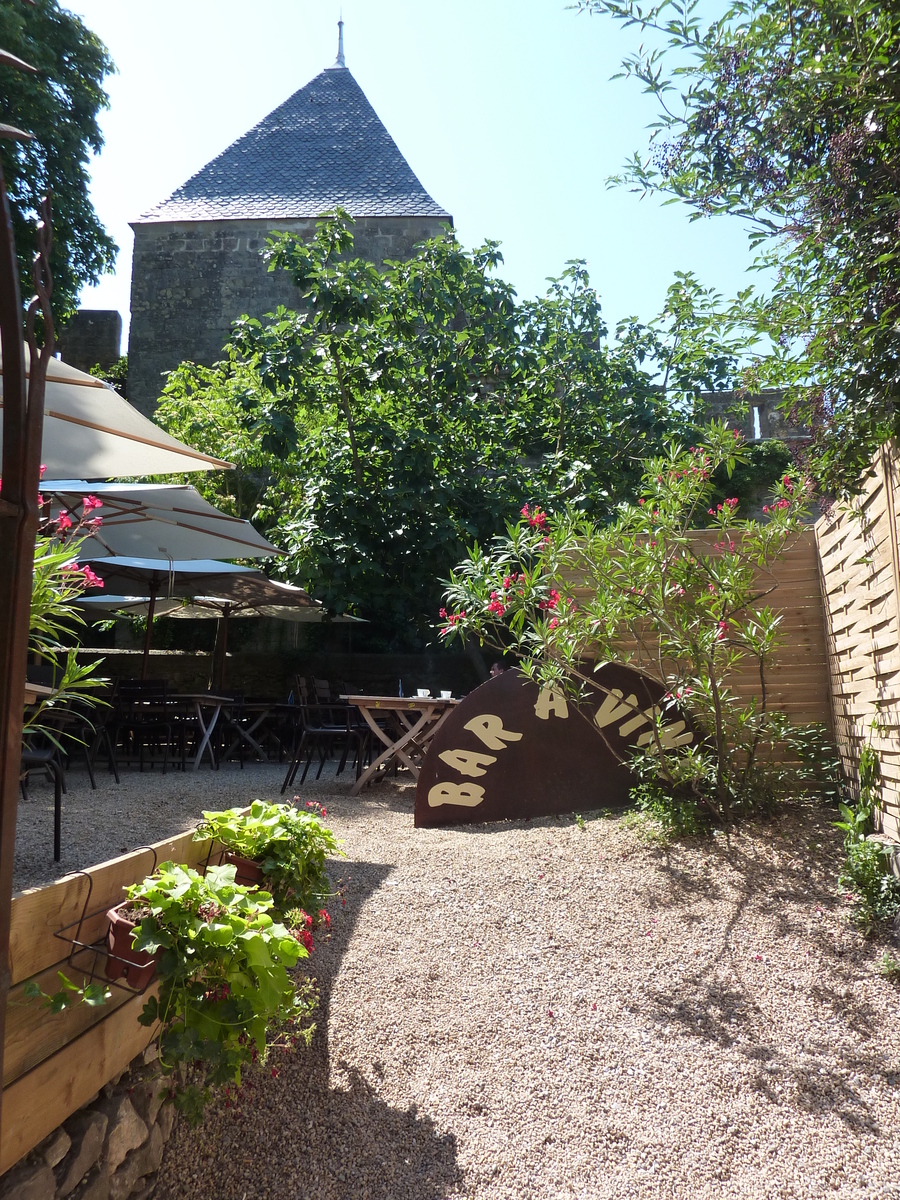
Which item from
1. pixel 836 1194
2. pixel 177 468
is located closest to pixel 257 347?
pixel 177 468

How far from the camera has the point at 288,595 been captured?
9.12 m

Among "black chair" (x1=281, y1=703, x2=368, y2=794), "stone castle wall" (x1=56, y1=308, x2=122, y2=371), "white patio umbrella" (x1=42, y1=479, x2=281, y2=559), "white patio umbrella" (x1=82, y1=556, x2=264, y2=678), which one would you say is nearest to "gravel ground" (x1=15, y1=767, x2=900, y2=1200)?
"black chair" (x1=281, y1=703, x2=368, y2=794)

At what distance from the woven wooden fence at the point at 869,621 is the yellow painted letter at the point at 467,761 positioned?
191 centimetres

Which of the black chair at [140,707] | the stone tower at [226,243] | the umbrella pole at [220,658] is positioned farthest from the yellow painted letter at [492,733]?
Answer: the stone tower at [226,243]

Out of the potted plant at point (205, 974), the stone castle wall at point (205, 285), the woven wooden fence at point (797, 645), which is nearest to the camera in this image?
the potted plant at point (205, 974)

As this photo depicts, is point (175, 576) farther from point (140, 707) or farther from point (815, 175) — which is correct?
point (815, 175)

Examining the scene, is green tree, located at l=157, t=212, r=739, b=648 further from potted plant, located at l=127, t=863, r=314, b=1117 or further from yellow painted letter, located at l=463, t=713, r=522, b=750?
potted plant, located at l=127, t=863, r=314, b=1117

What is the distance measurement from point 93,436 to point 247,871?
2652 mm

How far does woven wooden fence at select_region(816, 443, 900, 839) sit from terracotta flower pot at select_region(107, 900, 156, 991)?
9.19ft

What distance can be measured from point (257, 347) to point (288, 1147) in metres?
8.60

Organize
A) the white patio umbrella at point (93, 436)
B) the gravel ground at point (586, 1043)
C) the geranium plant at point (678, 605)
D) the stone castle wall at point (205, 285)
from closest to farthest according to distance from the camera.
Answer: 1. the gravel ground at point (586, 1043)
2. the white patio umbrella at point (93, 436)
3. the geranium plant at point (678, 605)
4. the stone castle wall at point (205, 285)

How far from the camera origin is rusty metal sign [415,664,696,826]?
5047 millimetres

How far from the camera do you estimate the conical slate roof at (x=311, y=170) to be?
18.8 meters

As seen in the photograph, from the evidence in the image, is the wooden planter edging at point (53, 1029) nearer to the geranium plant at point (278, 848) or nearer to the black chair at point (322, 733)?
the geranium plant at point (278, 848)
